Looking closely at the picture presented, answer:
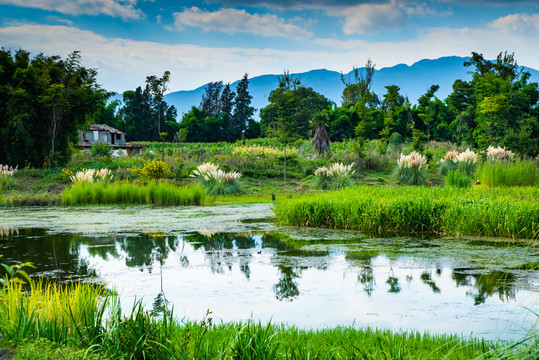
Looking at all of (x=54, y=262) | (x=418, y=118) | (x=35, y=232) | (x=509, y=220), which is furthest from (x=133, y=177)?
(x=418, y=118)

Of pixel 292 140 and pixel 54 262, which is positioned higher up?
pixel 292 140

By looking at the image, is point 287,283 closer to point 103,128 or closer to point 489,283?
point 489,283

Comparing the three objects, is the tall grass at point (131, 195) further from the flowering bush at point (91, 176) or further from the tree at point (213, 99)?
the tree at point (213, 99)

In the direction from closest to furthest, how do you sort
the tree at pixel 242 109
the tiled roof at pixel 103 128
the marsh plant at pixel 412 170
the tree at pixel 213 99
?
the marsh plant at pixel 412 170, the tiled roof at pixel 103 128, the tree at pixel 242 109, the tree at pixel 213 99

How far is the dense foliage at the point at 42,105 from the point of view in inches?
991

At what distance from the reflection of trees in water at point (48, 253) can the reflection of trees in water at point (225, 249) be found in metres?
1.74

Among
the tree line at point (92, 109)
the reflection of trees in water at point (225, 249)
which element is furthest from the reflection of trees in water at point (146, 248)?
the tree line at point (92, 109)

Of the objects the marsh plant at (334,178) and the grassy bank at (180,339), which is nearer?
the grassy bank at (180,339)

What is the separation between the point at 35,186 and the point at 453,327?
20556mm

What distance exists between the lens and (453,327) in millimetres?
4703

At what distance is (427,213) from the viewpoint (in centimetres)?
1044

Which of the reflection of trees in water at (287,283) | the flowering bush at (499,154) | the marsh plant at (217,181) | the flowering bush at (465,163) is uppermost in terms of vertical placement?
the flowering bush at (499,154)

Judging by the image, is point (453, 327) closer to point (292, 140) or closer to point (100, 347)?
point (100, 347)

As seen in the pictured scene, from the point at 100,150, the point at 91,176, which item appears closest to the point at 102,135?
the point at 100,150
